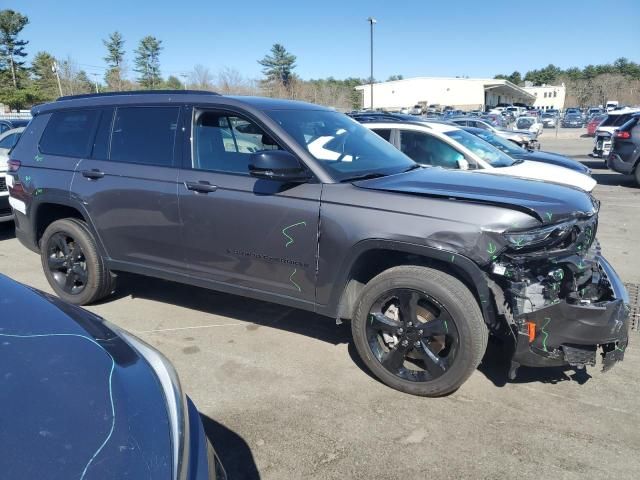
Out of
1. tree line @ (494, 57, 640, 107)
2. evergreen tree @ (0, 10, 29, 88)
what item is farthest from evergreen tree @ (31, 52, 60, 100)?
tree line @ (494, 57, 640, 107)

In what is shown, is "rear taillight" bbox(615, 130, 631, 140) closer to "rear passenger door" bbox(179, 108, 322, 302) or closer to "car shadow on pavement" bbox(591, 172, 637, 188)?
"car shadow on pavement" bbox(591, 172, 637, 188)

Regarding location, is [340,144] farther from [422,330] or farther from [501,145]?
[501,145]

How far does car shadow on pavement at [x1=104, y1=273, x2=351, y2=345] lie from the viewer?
436 cm

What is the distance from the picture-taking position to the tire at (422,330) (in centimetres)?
303

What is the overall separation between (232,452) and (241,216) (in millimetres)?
1619

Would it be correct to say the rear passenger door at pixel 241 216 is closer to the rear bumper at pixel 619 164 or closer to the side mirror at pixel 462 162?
the side mirror at pixel 462 162

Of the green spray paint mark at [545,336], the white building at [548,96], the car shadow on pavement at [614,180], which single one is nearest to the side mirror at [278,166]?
the green spray paint mark at [545,336]

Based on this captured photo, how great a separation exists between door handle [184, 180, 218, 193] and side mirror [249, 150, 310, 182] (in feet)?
1.41

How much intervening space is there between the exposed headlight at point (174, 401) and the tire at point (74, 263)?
2.69m

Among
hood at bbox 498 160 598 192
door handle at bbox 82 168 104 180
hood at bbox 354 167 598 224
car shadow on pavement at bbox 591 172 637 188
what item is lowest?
car shadow on pavement at bbox 591 172 637 188

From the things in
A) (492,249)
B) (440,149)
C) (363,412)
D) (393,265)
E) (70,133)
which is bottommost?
(363,412)

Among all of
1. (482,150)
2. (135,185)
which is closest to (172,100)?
(135,185)

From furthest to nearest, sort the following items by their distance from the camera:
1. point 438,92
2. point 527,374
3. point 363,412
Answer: point 438,92
point 527,374
point 363,412

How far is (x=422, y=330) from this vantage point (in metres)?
3.19
